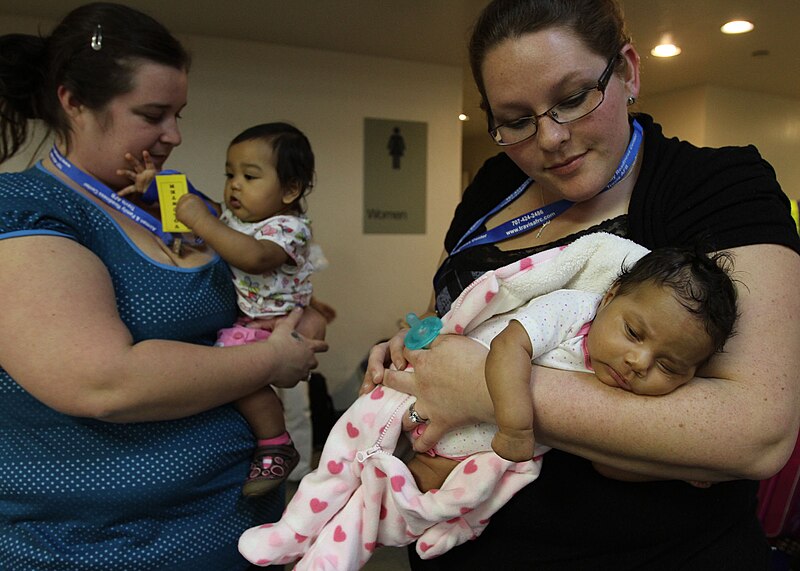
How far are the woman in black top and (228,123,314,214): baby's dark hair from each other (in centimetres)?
81

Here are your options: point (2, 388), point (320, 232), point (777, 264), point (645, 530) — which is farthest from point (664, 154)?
point (320, 232)

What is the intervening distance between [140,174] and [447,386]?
2.92ft

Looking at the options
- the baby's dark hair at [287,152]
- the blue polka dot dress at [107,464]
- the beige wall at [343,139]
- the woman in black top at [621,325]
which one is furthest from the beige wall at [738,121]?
the blue polka dot dress at [107,464]

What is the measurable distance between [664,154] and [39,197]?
119cm

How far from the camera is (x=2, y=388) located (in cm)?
118

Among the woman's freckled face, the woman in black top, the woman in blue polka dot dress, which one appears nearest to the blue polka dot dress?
the woman in blue polka dot dress


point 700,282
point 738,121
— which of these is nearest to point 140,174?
point 700,282

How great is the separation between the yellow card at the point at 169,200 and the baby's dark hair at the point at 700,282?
1046 millimetres

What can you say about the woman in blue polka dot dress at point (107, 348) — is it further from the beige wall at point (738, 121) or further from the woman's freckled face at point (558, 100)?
the beige wall at point (738, 121)

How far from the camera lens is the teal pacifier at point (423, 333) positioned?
1.16 meters

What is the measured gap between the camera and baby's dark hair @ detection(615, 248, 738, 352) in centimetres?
87

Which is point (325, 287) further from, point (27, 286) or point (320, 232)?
point (27, 286)

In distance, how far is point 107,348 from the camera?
1.09 m

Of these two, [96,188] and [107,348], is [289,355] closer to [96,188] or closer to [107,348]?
[107,348]
